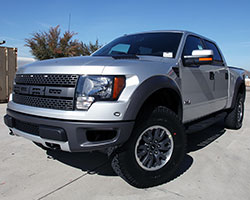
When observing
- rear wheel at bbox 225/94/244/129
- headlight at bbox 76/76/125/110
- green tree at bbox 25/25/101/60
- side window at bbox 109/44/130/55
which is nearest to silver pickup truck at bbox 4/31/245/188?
headlight at bbox 76/76/125/110

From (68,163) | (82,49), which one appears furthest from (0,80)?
(82,49)

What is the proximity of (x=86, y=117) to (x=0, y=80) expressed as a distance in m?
7.31

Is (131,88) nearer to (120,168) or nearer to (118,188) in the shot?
(120,168)

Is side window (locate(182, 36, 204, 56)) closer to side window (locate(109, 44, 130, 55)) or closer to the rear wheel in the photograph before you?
side window (locate(109, 44, 130, 55))

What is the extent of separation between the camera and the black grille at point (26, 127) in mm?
2084

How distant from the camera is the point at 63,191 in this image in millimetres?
2152

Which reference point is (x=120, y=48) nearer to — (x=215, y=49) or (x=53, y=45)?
(x=215, y=49)

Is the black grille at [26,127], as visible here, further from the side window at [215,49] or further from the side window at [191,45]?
the side window at [215,49]

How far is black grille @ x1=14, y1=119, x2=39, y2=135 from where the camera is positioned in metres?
2.08

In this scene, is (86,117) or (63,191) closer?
(86,117)

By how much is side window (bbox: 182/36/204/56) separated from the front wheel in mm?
1061

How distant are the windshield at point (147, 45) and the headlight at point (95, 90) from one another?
114 cm

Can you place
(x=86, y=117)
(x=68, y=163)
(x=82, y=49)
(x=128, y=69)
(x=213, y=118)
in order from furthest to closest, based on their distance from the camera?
(x=82, y=49) → (x=213, y=118) → (x=68, y=163) → (x=128, y=69) → (x=86, y=117)

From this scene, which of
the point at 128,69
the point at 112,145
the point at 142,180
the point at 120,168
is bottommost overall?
the point at 142,180
